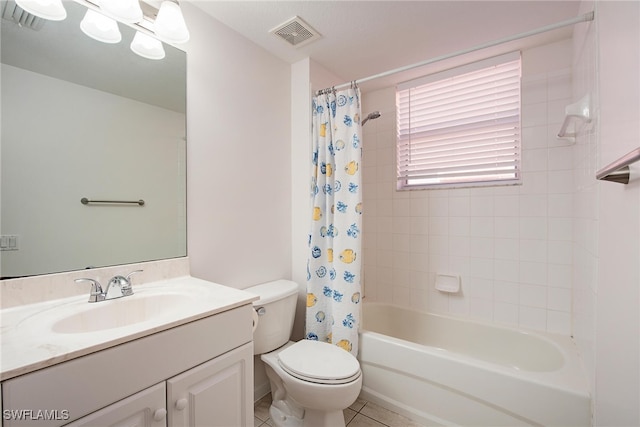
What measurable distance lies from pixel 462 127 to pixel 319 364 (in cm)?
194

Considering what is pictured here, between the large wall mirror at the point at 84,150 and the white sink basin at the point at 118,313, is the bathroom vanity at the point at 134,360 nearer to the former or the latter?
the white sink basin at the point at 118,313

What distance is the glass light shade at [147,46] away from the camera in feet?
4.37

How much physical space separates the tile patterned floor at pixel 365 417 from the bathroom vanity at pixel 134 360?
25.2 inches

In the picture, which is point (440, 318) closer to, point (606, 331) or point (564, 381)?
point (564, 381)

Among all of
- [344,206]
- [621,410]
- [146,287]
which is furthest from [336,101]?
[621,410]

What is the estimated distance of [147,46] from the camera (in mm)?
1362

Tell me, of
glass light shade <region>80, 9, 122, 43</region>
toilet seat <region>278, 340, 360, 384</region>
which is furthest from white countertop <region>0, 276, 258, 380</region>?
glass light shade <region>80, 9, 122, 43</region>

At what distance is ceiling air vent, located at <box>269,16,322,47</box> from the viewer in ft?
5.38

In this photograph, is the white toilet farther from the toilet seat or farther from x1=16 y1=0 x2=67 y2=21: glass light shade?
x1=16 y1=0 x2=67 y2=21: glass light shade

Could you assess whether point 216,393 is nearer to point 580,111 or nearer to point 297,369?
point 297,369

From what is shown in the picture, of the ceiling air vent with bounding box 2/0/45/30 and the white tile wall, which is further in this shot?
the white tile wall

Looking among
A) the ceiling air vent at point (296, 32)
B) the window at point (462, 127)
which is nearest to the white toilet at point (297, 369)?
the window at point (462, 127)

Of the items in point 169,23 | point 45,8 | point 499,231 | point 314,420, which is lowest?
point 314,420

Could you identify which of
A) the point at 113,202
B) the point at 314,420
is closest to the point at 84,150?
the point at 113,202
